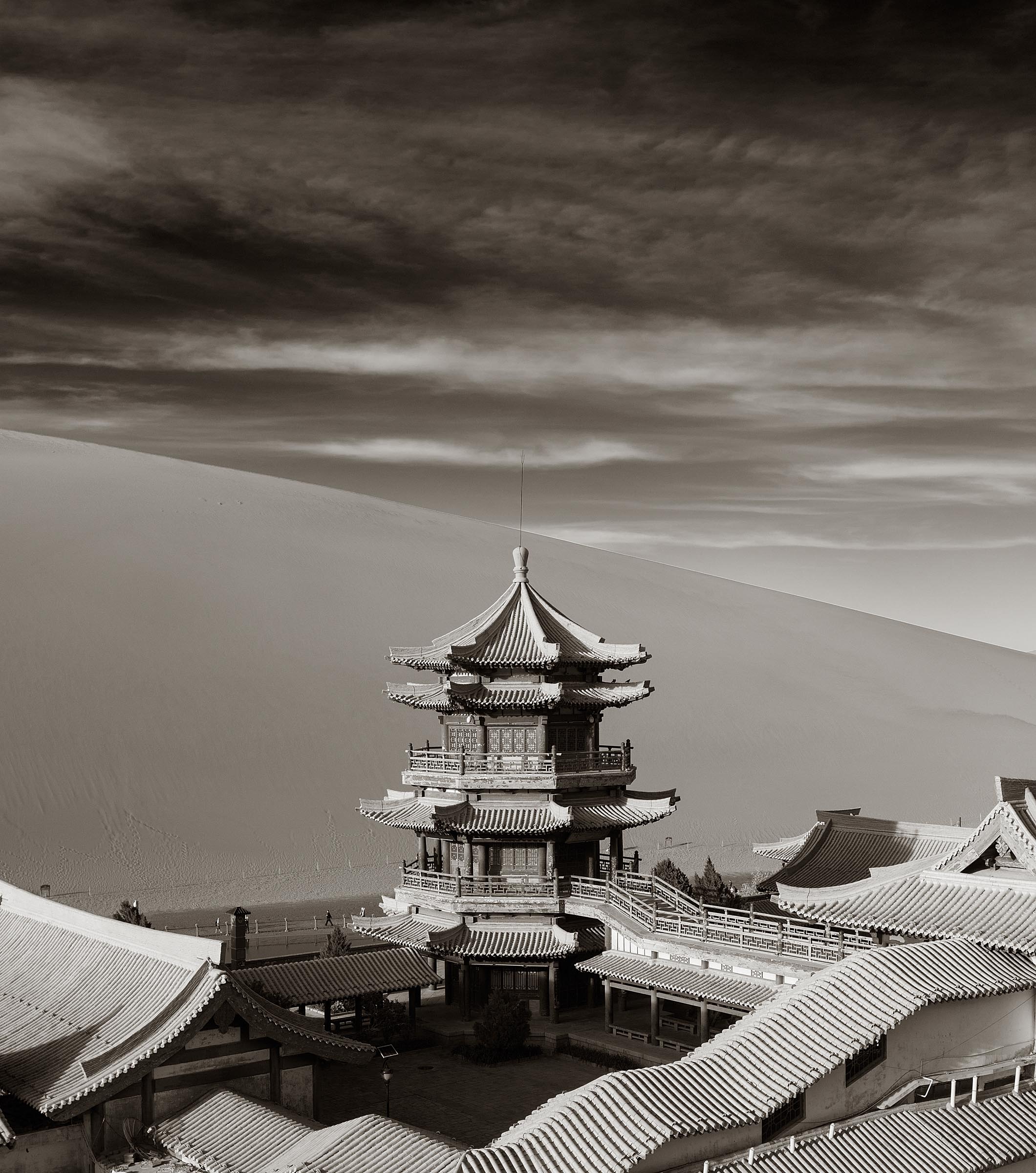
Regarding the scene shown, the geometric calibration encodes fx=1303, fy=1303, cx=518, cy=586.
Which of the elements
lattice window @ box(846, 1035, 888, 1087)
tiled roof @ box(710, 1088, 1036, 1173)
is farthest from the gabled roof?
tiled roof @ box(710, 1088, 1036, 1173)

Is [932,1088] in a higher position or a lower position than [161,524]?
lower

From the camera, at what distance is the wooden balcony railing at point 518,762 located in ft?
97.9

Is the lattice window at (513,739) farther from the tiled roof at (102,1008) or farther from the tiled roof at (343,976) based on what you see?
the tiled roof at (102,1008)

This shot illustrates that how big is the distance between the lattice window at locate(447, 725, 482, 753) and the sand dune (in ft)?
71.8

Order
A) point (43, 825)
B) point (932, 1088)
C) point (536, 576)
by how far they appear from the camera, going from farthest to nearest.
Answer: point (536, 576), point (43, 825), point (932, 1088)

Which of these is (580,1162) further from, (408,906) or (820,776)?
(820,776)

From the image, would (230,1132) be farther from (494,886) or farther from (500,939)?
(494,886)

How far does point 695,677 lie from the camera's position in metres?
92.9

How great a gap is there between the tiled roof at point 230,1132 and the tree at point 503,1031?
7.58 meters

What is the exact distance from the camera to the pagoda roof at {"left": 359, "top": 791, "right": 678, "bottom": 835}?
29062 millimetres

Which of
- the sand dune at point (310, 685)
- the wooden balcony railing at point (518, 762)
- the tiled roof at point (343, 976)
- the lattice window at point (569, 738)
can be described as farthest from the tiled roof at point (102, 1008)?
the sand dune at point (310, 685)

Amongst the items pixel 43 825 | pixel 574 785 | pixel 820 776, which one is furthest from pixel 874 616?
pixel 574 785

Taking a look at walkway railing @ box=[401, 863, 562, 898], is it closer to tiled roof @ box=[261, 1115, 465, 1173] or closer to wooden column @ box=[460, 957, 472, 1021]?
wooden column @ box=[460, 957, 472, 1021]

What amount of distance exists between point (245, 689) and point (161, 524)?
24.7m
